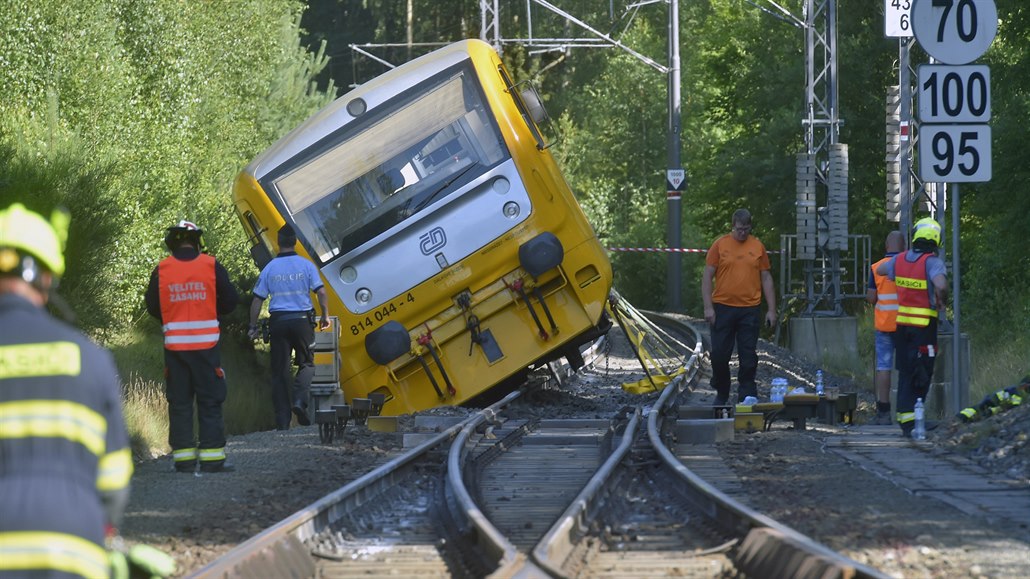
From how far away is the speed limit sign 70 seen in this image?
1174 cm

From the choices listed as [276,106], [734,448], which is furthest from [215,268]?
[276,106]

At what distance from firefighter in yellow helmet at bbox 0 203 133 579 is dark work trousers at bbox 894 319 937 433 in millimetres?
9119

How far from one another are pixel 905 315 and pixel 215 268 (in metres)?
5.30

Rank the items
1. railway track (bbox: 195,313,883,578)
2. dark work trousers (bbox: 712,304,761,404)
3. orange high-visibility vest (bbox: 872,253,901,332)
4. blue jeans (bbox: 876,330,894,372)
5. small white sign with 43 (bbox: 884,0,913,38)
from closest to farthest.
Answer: railway track (bbox: 195,313,883,578) → orange high-visibility vest (bbox: 872,253,901,332) → blue jeans (bbox: 876,330,894,372) → dark work trousers (bbox: 712,304,761,404) → small white sign with 43 (bbox: 884,0,913,38)

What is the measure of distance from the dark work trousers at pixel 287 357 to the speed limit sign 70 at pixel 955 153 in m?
5.32

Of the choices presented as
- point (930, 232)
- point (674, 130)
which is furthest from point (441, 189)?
point (674, 130)

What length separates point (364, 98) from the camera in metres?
Result: 14.5

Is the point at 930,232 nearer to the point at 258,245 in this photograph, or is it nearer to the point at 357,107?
the point at 357,107

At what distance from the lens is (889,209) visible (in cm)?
2484

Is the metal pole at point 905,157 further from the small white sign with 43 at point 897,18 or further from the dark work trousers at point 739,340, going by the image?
the dark work trousers at point 739,340

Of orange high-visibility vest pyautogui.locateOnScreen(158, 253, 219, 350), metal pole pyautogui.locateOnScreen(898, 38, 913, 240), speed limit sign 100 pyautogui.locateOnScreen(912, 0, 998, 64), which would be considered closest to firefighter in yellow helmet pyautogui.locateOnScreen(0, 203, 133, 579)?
orange high-visibility vest pyautogui.locateOnScreen(158, 253, 219, 350)

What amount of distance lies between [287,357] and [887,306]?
521 centimetres

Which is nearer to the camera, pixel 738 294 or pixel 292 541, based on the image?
pixel 292 541

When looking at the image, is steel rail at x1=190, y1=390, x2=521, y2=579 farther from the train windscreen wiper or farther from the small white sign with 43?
the small white sign with 43
